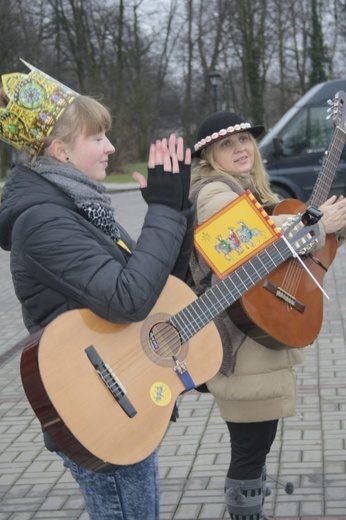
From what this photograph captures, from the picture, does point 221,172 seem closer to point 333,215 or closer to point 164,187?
point 333,215

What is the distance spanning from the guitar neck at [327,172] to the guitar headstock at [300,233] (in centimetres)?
20

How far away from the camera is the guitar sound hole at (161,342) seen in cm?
262

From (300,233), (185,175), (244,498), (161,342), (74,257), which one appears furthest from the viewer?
(244,498)

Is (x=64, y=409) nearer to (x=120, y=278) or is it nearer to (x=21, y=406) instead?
(x=120, y=278)

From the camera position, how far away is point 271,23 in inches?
1793

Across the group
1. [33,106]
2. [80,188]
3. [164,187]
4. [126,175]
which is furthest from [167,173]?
[126,175]

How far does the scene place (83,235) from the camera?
2496mm

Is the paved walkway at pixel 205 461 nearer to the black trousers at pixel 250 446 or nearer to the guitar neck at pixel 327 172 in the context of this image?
the black trousers at pixel 250 446

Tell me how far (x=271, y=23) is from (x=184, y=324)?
44.7 metres

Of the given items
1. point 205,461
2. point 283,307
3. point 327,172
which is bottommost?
point 205,461

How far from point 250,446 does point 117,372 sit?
3.99 ft

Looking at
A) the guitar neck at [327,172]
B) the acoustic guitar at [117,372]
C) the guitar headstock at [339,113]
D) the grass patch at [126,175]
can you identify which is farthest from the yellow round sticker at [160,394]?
the grass patch at [126,175]

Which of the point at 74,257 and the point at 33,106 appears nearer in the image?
the point at 74,257

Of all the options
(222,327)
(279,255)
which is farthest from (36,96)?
(222,327)
